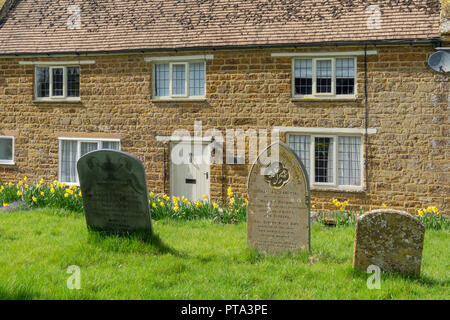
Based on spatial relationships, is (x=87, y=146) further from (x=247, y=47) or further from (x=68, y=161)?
(x=247, y=47)

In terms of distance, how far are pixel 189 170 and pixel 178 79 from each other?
2.86 meters

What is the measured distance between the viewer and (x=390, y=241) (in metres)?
6.96

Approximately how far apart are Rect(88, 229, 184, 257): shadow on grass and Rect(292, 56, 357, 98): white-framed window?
7.25m

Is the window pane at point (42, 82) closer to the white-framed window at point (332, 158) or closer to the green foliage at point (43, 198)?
the green foliage at point (43, 198)

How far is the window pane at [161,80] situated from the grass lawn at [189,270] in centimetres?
645

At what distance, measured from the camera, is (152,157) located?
1523 centimetres

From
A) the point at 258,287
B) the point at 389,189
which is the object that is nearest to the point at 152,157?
the point at 389,189

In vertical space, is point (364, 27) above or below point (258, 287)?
above

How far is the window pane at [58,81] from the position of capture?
53.8ft

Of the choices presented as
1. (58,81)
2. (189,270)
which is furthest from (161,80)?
(189,270)

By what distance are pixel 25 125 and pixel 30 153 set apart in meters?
0.98

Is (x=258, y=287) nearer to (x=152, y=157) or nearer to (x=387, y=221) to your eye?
(x=387, y=221)

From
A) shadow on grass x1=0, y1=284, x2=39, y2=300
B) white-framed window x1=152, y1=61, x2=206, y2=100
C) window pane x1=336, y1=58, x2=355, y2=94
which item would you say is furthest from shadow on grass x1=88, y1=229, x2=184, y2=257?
window pane x1=336, y1=58, x2=355, y2=94

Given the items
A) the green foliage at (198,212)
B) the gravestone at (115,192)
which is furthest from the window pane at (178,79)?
the gravestone at (115,192)
